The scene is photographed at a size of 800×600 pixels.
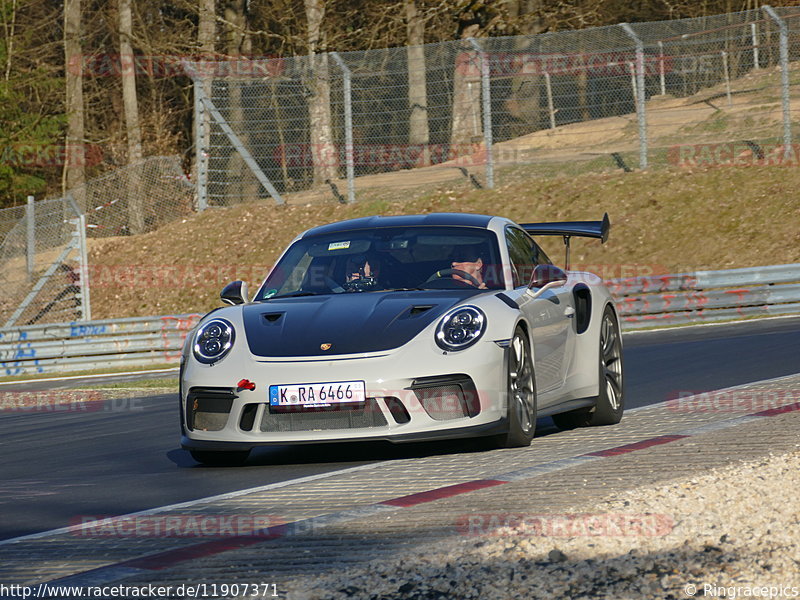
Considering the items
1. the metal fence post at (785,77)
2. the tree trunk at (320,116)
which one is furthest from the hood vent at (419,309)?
the tree trunk at (320,116)

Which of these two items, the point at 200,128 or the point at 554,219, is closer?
the point at 554,219

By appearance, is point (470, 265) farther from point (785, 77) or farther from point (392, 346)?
point (785, 77)

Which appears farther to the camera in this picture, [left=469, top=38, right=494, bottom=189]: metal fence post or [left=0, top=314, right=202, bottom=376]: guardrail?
[left=469, top=38, right=494, bottom=189]: metal fence post

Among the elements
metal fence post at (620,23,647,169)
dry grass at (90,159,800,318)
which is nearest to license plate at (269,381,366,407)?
dry grass at (90,159,800,318)

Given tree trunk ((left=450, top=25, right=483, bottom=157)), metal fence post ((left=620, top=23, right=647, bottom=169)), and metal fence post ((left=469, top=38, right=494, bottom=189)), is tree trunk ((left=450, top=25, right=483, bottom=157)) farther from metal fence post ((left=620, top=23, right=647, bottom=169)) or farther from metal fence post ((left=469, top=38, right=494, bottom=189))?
metal fence post ((left=620, top=23, right=647, bottom=169))

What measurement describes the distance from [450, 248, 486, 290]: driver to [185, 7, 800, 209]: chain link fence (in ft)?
58.2

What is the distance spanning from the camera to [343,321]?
7691 millimetres

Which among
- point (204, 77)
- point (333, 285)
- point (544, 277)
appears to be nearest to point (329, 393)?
point (333, 285)

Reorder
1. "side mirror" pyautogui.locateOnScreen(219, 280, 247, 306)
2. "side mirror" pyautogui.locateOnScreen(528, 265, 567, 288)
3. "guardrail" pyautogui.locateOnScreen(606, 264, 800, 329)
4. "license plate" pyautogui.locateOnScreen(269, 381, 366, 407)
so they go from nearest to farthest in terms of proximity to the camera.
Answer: "license plate" pyautogui.locateOnScreen(269, 381, 366, 407), "side mirror" pyautogui.locateOnScreen(528, 265, 567, 288), "side mirror" pyautogui.locateOnScreen(219, 280, 247, 306), "guardrail" pyautogui.locateOnScreen(606, 264, 800, 329)

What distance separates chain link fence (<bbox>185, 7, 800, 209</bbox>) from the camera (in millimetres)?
26141

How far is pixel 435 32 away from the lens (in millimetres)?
39812

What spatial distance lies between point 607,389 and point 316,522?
13.5 feet

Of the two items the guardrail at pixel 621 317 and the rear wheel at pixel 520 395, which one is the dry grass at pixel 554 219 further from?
the rear wheel at pixel 520 395

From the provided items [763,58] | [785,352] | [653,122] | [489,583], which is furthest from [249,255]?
[489,583]
